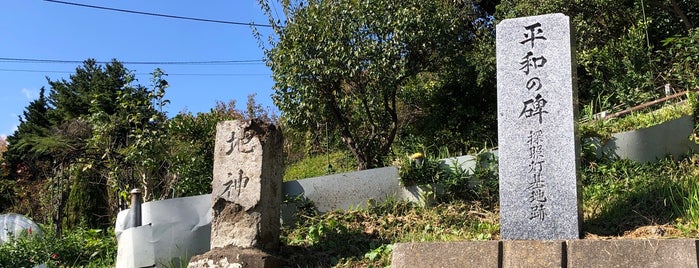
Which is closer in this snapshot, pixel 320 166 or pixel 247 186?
pixel 247 186

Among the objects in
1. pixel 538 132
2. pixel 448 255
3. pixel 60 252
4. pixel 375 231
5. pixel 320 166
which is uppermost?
pixel 320 166

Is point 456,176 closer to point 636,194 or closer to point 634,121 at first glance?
point 636,194

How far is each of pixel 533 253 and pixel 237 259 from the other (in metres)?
2.33

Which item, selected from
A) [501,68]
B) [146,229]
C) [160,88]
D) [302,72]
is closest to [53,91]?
[160,88]

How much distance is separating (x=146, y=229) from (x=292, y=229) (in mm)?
1382

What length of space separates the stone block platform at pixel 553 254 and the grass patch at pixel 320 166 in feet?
15.9

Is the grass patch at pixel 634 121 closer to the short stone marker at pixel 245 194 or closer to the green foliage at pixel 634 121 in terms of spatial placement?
the green foliage at pixel 634 121

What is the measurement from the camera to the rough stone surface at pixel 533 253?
3.96 meters

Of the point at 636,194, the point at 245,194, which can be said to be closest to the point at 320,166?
the point at 245,194

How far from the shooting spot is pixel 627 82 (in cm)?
861

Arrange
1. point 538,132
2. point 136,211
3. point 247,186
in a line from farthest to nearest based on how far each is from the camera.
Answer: point 136,211
point 247,186
point 538,132

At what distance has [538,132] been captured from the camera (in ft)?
15.5

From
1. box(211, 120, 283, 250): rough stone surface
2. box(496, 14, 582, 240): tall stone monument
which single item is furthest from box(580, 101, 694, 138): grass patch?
box(211, 120, 283, 250): rough stone surface

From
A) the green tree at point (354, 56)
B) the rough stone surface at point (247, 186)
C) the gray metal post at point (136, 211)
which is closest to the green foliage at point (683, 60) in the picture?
the green tree at point (354, 56)
